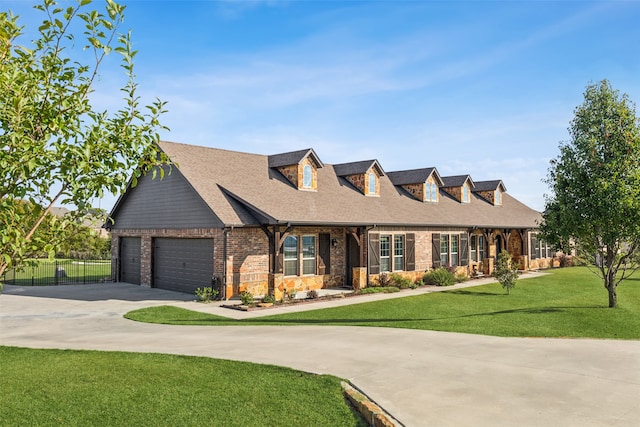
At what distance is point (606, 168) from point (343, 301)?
34.9 ft

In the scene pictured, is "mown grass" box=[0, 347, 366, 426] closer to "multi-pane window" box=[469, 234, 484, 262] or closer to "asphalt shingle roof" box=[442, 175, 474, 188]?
"multi-pane window" box=[469, 234, 484, 262]

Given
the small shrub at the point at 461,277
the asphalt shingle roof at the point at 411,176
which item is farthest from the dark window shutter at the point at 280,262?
the asphalt shingle roof at the point at 411,176

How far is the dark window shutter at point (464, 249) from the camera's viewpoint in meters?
29.7

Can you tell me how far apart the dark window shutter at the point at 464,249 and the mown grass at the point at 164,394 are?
22.9m

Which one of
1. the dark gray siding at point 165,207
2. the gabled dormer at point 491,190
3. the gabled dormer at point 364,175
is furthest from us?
the gabled dormer at point 491,190

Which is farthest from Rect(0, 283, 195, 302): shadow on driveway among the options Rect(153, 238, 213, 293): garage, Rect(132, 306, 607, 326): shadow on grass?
Rect(132, 306, 607, 326): shadow on grass

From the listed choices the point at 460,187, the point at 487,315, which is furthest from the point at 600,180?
the point at 460,187

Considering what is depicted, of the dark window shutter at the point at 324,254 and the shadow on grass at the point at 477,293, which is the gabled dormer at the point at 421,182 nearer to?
the shadow on grass at the point at 477,293

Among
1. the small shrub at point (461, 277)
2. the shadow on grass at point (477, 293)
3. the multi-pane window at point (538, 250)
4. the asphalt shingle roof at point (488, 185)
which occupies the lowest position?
the shadow on grass at point (477, 293)

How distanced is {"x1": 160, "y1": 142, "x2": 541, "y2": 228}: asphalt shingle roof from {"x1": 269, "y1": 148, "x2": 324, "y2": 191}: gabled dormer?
356mm

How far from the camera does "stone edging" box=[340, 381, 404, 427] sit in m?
6.27

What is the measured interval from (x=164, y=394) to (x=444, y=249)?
78.0 ft

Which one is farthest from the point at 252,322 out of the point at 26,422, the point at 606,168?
the point at 606,168

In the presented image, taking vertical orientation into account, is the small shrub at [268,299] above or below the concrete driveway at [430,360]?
above
